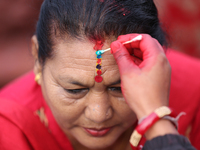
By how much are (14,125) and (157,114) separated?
0.99 meters

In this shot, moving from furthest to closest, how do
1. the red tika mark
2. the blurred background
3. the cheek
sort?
the blurred background < the cheek < the red tika mark

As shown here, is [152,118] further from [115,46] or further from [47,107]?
[47,107]

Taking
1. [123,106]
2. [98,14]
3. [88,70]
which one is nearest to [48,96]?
[88,70]

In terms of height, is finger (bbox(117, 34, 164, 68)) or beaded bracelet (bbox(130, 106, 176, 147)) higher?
finger (bbox(117, 34, 164, 68))

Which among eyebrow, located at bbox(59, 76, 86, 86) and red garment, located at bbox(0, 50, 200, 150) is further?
red garment, located at bbox(0, 50, 200, 150)

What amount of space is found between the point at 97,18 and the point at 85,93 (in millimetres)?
406

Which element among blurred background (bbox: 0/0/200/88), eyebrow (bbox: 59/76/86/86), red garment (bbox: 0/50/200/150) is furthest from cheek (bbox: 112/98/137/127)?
blurred background (bbox: 0/0/200/88)

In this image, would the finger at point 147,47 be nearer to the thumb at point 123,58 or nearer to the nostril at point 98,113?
the thumb at point 123,58

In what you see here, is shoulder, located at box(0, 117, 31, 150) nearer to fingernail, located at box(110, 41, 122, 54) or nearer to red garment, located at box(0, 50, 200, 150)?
red garment, located at box(0, 50, 200, 150)

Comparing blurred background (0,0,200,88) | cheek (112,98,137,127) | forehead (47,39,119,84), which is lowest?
blurred background (0,0,200,88)

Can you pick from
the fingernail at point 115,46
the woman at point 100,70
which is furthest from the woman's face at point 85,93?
the fingernail at point 115,46

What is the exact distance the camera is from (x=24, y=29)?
13.4 ft

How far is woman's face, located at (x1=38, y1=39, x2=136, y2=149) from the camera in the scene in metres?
1.32

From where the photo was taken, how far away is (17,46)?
4.07m
